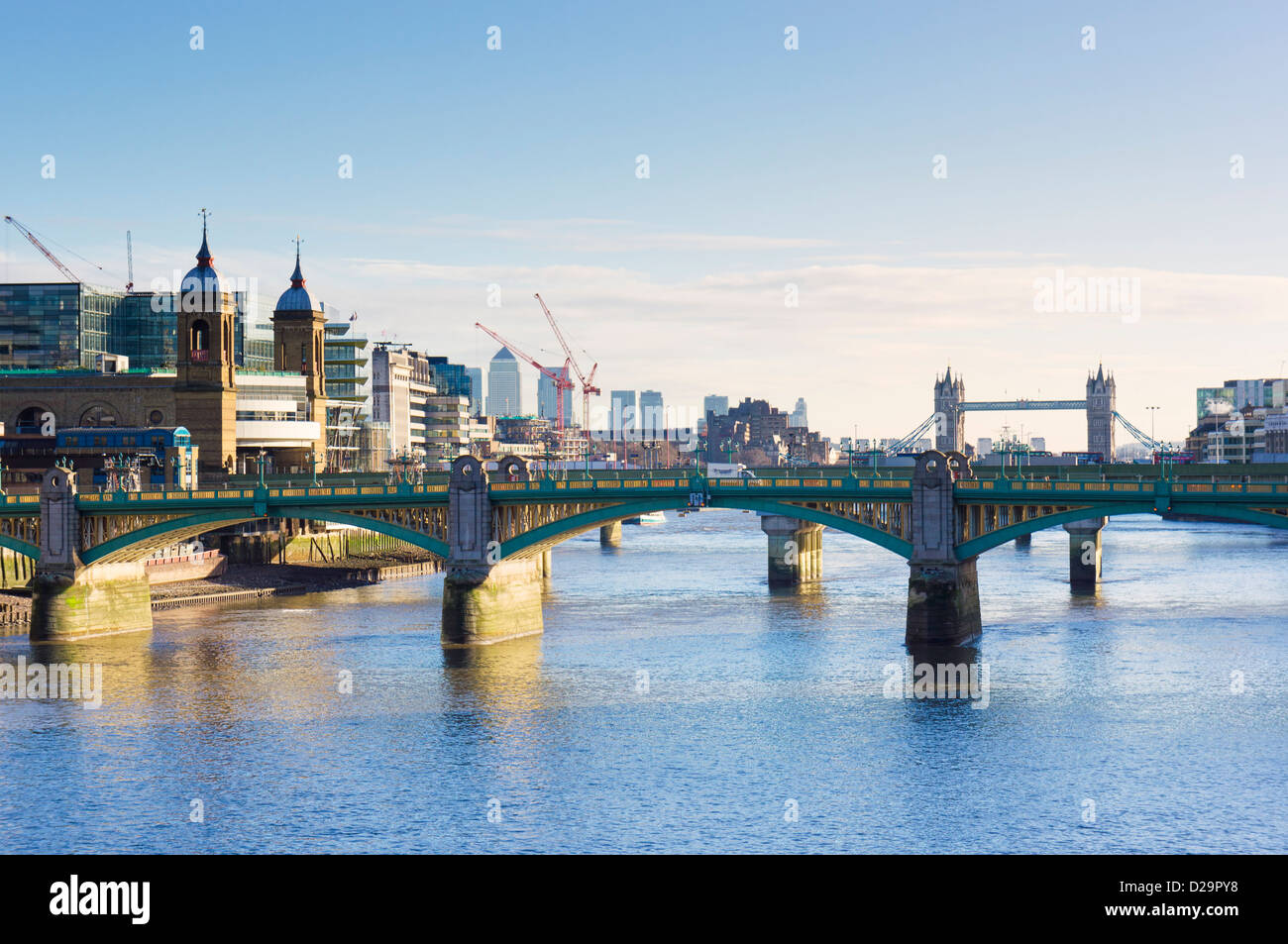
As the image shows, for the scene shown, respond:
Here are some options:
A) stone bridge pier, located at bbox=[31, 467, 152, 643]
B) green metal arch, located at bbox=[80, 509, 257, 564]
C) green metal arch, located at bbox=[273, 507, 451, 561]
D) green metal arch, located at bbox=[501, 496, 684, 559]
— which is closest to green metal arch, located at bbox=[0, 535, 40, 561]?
stone bridge pier, located at bbox=[31, 467, 152, 643]

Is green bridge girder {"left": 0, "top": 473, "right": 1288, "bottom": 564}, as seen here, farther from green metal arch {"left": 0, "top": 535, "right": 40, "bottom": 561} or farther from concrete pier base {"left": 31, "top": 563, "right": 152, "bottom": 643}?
concrete pier base {"left": 31, "top": 563, "right": 152, "bottom": 643}

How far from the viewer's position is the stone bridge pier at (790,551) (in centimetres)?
12900

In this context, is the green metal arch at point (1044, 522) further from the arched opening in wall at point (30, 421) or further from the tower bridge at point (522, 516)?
the arched opening in wall at point (30, 421)

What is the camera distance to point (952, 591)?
86125 mm

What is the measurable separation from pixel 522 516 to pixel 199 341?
81.4m

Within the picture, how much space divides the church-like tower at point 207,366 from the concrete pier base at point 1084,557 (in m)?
92.1

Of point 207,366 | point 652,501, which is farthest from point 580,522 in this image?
point 207,366

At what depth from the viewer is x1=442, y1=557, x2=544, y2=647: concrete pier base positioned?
91062mm

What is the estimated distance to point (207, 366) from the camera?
524ft
